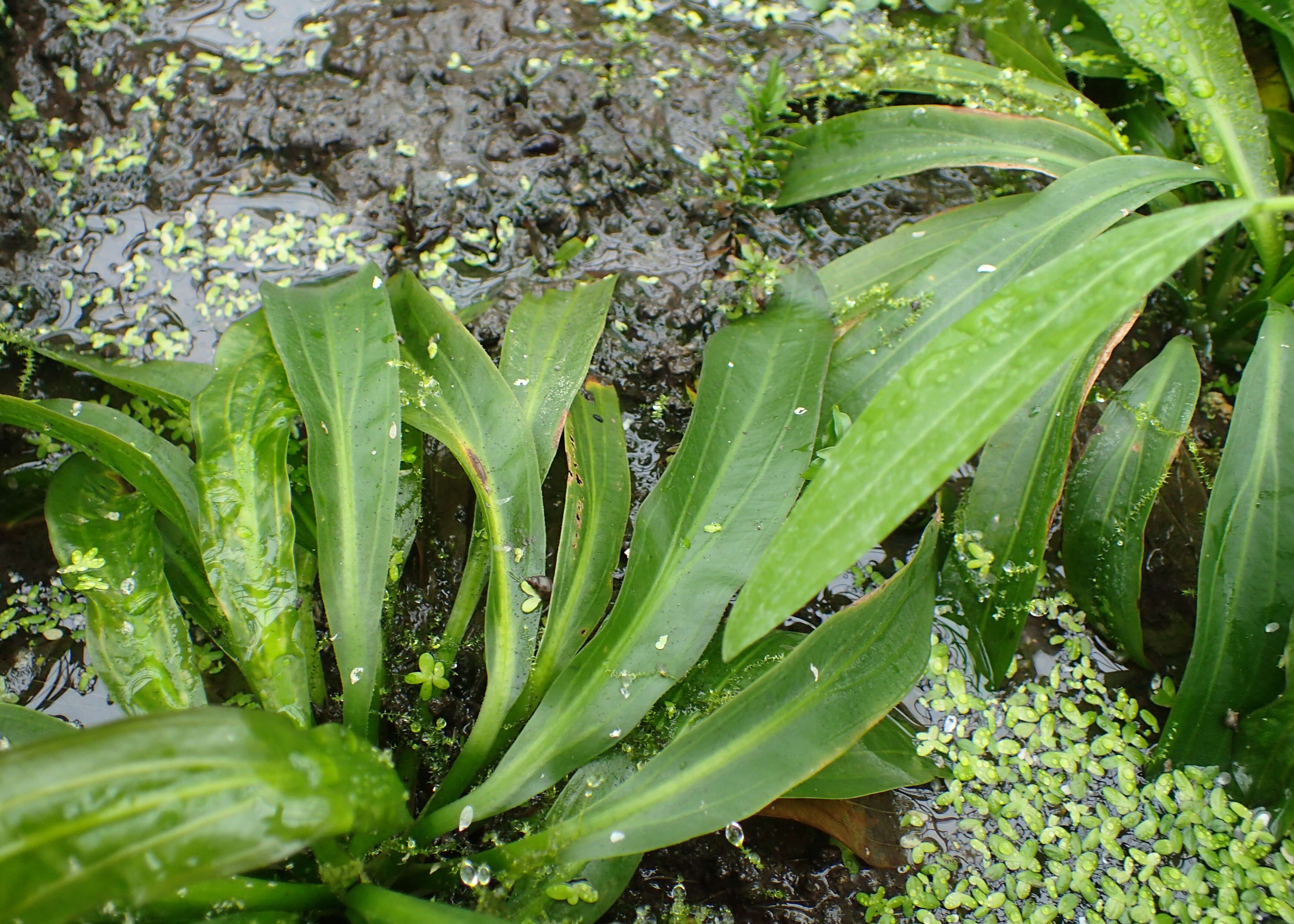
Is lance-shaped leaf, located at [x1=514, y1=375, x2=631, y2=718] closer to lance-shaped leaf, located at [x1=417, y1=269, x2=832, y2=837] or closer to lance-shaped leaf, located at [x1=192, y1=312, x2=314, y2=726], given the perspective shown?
lance-shaped leaf, located at [x1=417, y1=269, x2=832, y2=837]

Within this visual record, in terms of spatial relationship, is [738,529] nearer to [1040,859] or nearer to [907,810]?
[907,810]

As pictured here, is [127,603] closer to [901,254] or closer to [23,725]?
[23,725]

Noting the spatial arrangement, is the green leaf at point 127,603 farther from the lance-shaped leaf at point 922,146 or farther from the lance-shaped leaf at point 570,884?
the lance-shaped leaf at point 922,146

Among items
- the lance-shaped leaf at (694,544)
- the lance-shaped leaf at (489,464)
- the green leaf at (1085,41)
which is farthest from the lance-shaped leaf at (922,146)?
the lance-shaped leaf at (489,464)

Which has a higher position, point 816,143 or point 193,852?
point 816,143

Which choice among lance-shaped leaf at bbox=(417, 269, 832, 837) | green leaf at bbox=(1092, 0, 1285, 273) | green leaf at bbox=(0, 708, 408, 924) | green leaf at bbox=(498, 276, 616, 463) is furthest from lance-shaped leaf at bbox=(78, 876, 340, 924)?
green leaf at bbox=(1092, 0, 1285, 273)

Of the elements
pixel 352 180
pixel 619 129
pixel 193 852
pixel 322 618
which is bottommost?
pixel 322 618

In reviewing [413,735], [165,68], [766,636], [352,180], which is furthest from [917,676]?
[165,68]
